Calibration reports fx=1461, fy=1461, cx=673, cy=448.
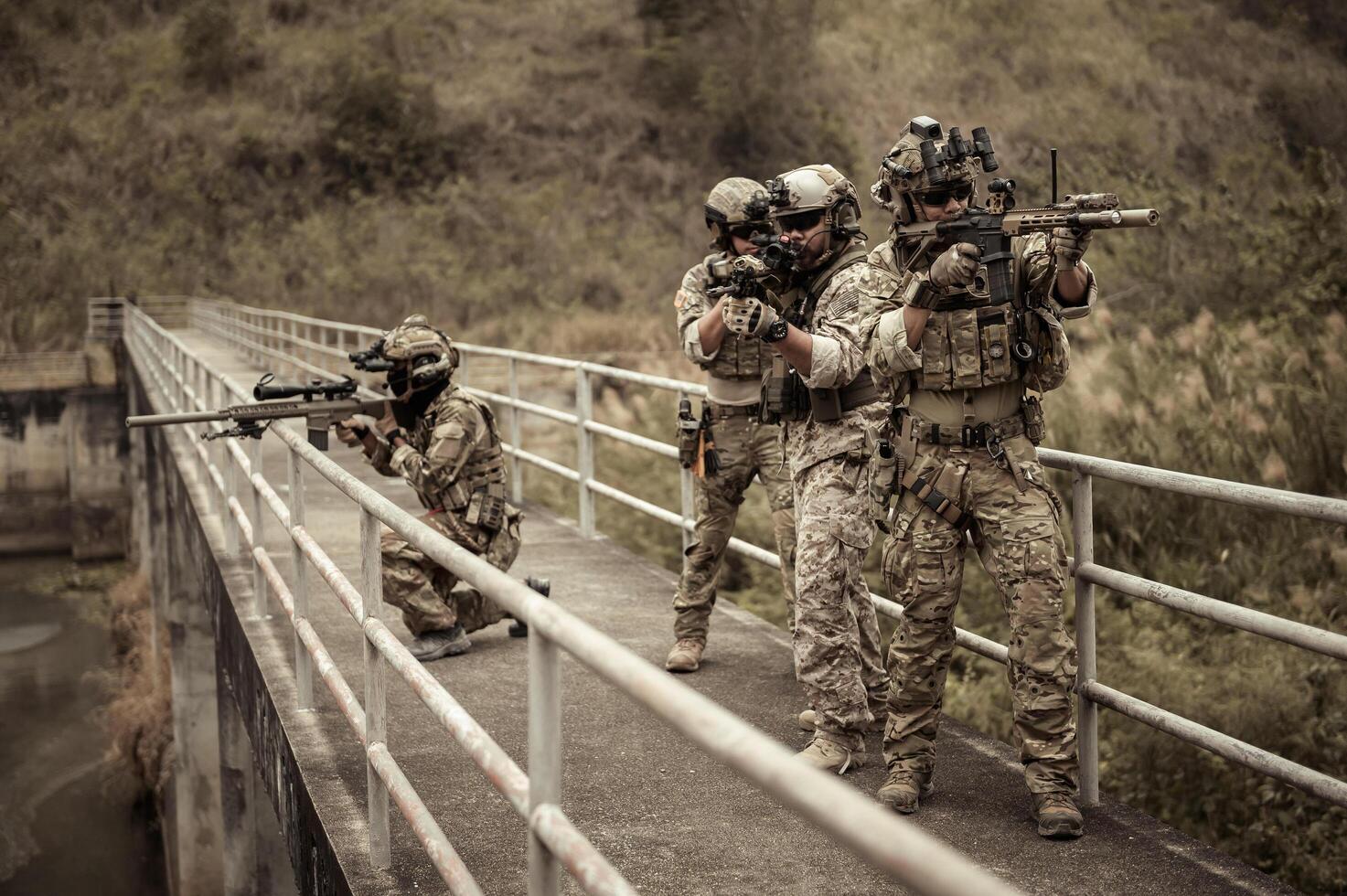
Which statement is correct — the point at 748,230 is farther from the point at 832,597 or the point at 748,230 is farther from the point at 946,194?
the point at 832,597

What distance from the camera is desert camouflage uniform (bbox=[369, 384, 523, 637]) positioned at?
642 centimetres

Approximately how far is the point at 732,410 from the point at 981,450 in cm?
176

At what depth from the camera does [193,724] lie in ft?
43.3

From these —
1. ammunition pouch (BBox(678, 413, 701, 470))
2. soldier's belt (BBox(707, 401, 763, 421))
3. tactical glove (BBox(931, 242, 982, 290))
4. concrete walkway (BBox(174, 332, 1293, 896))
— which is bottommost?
concrete walkway (BBox(174, 332, 1293, 896))

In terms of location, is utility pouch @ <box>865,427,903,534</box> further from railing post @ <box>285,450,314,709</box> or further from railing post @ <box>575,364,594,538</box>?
railing post @ <box>575,364,594,538</box>

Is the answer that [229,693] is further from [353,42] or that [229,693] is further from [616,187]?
[353,42]

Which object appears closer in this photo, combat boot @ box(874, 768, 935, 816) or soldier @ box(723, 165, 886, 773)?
combat boot @ box(874, 768, 935, 816)

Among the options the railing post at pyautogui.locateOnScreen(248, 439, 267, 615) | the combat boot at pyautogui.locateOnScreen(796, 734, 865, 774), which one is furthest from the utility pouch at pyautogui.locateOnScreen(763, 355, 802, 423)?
the railing post at pyautogui.locateOnScreen(248, 439, 267, 615)

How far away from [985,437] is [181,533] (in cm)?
900

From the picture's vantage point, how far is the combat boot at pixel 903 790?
446cm

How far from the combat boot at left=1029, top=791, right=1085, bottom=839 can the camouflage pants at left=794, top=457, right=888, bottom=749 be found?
2.42ft

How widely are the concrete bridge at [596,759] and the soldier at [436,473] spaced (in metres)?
0.23

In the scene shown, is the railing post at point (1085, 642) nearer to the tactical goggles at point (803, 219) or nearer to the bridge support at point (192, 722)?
the tactical goggles at point (803, 219)

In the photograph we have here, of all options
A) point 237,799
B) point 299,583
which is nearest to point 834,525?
point 299,583
